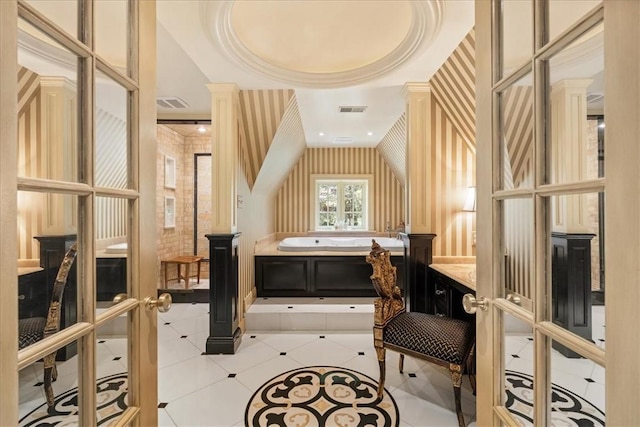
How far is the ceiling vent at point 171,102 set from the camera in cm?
327

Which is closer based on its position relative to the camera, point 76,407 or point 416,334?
point 76,407

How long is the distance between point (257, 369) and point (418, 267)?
175 cm

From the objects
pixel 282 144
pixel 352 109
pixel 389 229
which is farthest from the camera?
pixel 389 229

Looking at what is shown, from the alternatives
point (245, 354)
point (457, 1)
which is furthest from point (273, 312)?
point (457, 1)

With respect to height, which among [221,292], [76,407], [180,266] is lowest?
[180,266]

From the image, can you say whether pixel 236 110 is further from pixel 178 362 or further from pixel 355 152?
pixel 355 152

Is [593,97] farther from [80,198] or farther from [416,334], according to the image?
[416,334]

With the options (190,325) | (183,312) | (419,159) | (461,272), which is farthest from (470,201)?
(183,312)

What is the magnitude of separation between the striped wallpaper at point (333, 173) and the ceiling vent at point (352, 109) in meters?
2.36

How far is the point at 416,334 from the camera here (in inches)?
79.0

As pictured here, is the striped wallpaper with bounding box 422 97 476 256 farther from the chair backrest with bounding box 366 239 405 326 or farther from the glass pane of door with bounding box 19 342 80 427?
the glass pane of door with bounding box 19 342 80 427

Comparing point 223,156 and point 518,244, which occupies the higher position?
point 223,156

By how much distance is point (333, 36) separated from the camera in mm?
2432

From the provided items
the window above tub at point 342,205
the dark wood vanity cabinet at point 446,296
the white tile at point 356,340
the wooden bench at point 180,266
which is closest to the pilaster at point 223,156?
the white tile at point 356,340
